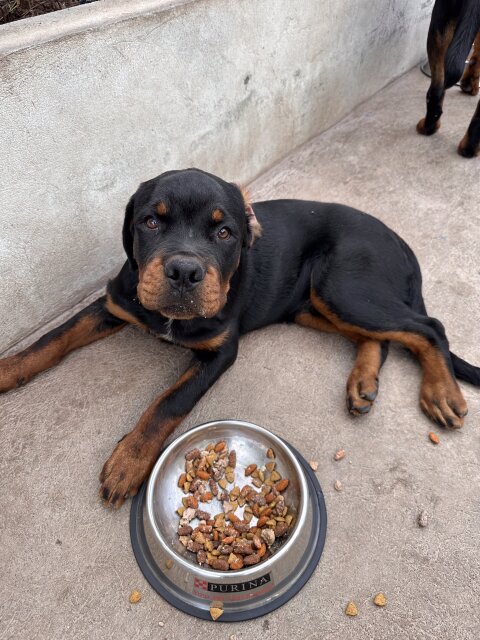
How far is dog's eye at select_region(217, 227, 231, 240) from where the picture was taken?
236 centimetres

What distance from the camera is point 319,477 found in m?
2.40

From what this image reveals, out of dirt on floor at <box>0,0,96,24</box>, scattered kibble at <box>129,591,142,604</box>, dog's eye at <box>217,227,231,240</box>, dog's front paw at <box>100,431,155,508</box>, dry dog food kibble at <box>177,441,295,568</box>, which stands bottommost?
scattered kibble at <box>129,591,142,604</box>

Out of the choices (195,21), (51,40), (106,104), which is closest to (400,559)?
(106,104)

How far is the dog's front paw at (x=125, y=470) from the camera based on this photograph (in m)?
2.19

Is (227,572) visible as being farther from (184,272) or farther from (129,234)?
(129,234)

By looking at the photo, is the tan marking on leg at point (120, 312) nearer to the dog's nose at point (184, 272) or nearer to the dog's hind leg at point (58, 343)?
the dog's hind leg at point (58, 343)

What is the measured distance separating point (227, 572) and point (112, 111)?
249 centimetres

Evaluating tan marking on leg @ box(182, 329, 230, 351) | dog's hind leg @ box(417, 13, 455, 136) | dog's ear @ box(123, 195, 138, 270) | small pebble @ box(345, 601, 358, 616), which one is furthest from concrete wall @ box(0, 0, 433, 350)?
small pebble @ box(345, 601, 358, 616)

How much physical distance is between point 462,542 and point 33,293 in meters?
2.59

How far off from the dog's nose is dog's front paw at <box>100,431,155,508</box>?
2.43ft

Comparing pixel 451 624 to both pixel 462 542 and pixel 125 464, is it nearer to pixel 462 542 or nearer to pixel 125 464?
pixel 462 542

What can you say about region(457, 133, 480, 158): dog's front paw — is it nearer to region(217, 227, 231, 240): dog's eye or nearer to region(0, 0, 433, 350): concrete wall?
region(0, 0, 433, 350): concrete wall

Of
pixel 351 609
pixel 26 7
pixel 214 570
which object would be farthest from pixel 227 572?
pixel 26 7

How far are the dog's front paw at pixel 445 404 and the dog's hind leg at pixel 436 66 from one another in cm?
286
